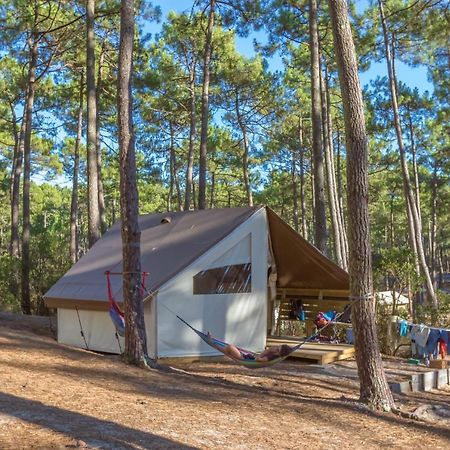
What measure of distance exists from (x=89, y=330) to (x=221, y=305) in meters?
1.89

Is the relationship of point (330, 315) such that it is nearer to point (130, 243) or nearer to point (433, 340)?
point (433, 340)

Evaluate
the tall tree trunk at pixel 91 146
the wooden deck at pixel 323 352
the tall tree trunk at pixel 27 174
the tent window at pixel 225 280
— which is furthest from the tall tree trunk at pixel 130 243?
the tall tree trunk at pixel 27 174

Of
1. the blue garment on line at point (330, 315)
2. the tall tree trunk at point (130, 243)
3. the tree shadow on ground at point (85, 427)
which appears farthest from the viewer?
the blue garment on line at point (330, 315)

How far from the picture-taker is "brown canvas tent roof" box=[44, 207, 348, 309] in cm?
817

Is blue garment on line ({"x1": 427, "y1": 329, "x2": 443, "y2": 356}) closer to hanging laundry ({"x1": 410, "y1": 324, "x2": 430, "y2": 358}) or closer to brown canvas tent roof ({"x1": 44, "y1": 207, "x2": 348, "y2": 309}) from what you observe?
hanging laundry ({"x1": 410, "y1": 324, "x2": 430, "y2": 358})

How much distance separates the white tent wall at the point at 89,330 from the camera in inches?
320

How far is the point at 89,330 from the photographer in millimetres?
8445

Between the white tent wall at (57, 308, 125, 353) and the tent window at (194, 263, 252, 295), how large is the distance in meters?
1.28

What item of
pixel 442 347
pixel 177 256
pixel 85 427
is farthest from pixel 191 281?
pixel 85 427

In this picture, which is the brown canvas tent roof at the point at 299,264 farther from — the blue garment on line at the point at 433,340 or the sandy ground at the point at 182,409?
the sandy ground at the point at 182,409

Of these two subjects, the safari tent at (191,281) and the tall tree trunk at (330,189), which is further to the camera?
the tall tree trunk at (330,189)

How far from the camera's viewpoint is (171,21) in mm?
17672

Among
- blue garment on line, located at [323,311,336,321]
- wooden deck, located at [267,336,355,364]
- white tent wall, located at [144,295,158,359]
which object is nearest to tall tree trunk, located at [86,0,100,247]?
white tent wall, located at [144,295,158,359]

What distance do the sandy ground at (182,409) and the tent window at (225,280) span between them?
1.26 metres
